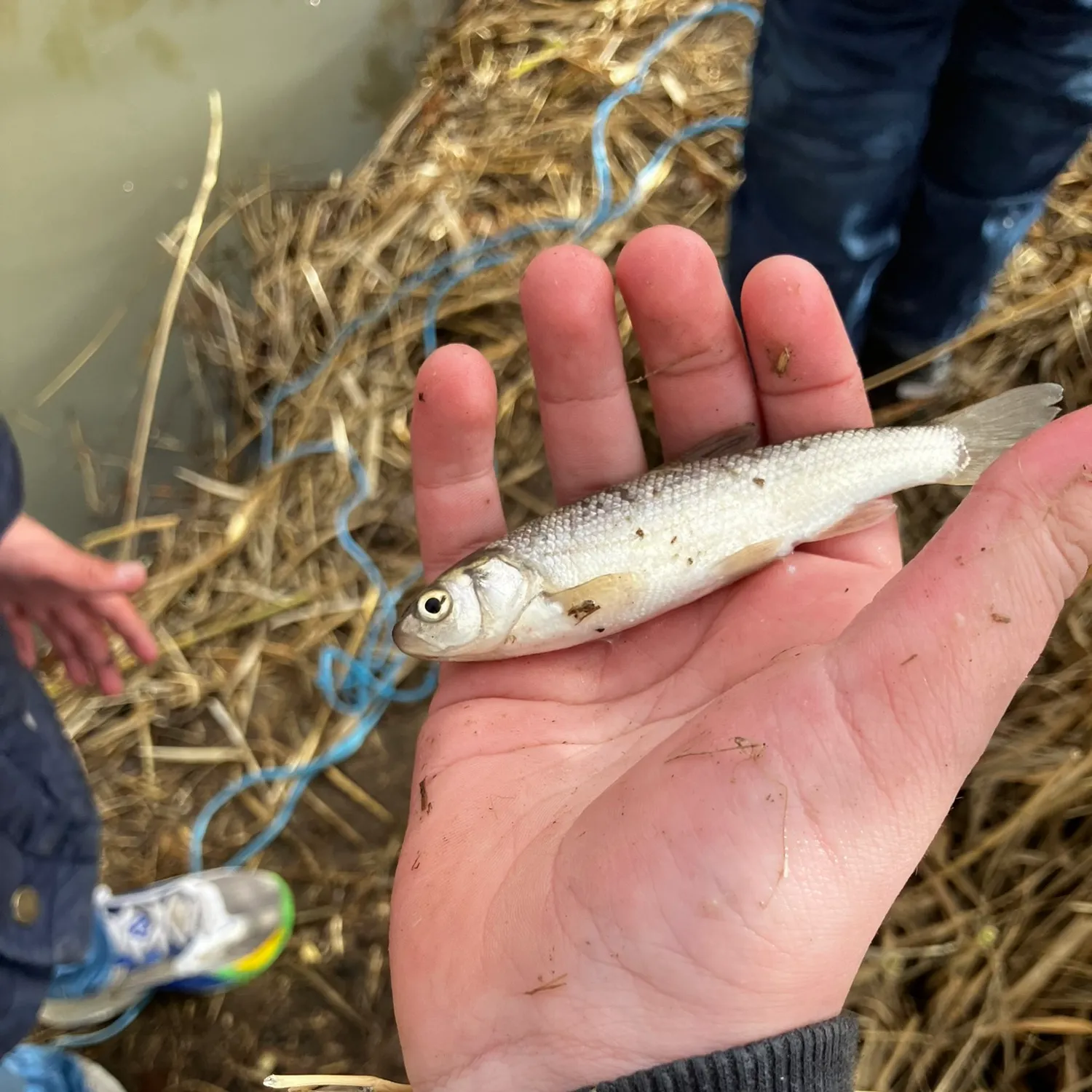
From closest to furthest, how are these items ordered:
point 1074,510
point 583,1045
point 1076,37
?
point 1074,510 → point 583,1045 → point 1076,37

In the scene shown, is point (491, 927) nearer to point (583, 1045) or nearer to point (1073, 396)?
point (583, 1045)

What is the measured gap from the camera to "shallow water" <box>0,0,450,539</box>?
3.65 m

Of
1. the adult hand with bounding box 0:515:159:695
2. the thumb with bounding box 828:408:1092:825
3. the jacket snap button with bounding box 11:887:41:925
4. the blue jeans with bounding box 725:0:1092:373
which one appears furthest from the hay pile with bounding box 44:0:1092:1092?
the thumb with bounding box 828:408:1092:825

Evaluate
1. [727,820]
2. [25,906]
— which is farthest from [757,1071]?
[25,906]

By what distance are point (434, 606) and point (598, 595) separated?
337 millimetres

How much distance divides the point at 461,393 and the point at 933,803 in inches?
45.2

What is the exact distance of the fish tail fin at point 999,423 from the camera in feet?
6.17

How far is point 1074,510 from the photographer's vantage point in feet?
3.73

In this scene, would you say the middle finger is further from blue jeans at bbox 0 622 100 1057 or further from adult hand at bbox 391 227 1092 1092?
blue jeans at bbox 0 622 100 1057

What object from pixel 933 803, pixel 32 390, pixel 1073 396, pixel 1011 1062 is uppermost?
pixel 32 390

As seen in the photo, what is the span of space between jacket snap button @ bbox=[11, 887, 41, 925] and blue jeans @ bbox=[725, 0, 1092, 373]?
2295 mm

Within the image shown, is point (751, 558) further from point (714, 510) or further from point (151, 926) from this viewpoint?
point (151, 926)

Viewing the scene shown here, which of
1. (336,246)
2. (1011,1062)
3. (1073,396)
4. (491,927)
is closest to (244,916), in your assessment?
(491,927)

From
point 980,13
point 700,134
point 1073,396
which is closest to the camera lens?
point 980,13
